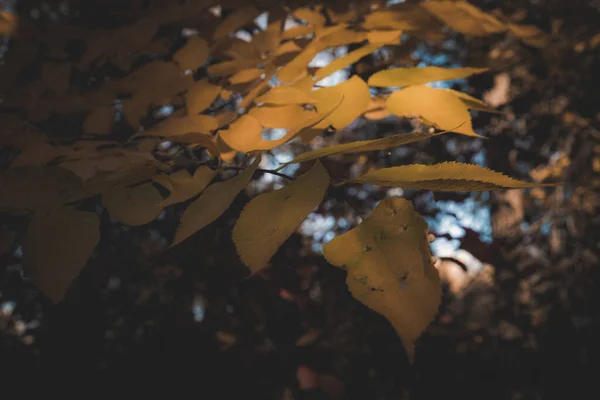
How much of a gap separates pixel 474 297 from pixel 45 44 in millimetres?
3601

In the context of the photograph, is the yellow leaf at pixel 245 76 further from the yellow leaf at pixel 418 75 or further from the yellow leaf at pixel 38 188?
the yellow leaf at pixel 38 188

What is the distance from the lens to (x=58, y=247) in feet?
1.40

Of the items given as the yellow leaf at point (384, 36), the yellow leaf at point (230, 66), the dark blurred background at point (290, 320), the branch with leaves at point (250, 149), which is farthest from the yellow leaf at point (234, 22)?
the dark blurred background at point (290, 320)

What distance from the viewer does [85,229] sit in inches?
17.4

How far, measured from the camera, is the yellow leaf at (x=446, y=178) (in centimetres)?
35

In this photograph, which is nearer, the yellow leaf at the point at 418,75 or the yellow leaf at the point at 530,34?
the yellow leaf at the point at 418,75

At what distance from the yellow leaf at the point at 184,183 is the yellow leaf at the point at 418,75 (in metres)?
0.34

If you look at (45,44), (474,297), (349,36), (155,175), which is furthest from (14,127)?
(474,297)

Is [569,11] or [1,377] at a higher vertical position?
[569,11]

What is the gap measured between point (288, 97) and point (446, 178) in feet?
0.92

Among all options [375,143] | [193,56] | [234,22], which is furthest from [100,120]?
[375,143]

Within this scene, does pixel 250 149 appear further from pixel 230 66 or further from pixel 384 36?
pixel 384 36

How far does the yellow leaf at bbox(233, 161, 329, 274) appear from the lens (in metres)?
0.36

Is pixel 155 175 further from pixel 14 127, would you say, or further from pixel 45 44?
pixel 45 44
